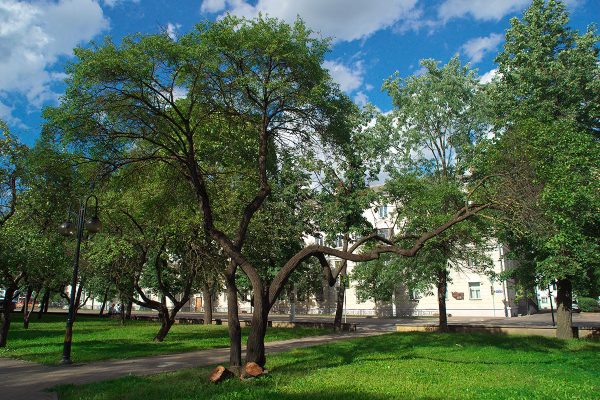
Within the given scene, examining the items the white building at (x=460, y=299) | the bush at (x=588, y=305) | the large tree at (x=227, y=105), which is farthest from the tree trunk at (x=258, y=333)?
the bush at (x=588, y=305)

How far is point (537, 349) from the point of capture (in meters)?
16.4

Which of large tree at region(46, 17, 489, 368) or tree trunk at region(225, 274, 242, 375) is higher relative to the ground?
large tree at region(46, 17, 489, 368)

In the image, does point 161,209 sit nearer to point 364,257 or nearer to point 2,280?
point 2,280

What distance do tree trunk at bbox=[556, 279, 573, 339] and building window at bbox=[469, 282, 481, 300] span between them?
27.7 m

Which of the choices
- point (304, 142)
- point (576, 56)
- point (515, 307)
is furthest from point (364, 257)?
point (515, 307)

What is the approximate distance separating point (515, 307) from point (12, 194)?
1816 inches

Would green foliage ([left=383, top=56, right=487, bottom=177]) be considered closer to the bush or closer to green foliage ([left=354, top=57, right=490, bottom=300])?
green foliage ([left=354, top=57, right=490, bottom=300])

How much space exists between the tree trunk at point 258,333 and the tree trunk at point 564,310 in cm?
1499

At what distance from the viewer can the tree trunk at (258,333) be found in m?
10.9

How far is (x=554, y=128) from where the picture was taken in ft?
54.2

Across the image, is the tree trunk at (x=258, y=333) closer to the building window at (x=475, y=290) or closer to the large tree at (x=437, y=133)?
the large tree at (x=437, y=133)

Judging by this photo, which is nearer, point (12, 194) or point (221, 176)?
point (221, 176)

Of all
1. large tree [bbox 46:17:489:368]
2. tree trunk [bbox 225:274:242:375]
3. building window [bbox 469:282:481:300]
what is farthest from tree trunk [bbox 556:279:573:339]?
building window [bbox 469:282:481:300]

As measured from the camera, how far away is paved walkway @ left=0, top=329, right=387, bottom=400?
9816 millimetres
